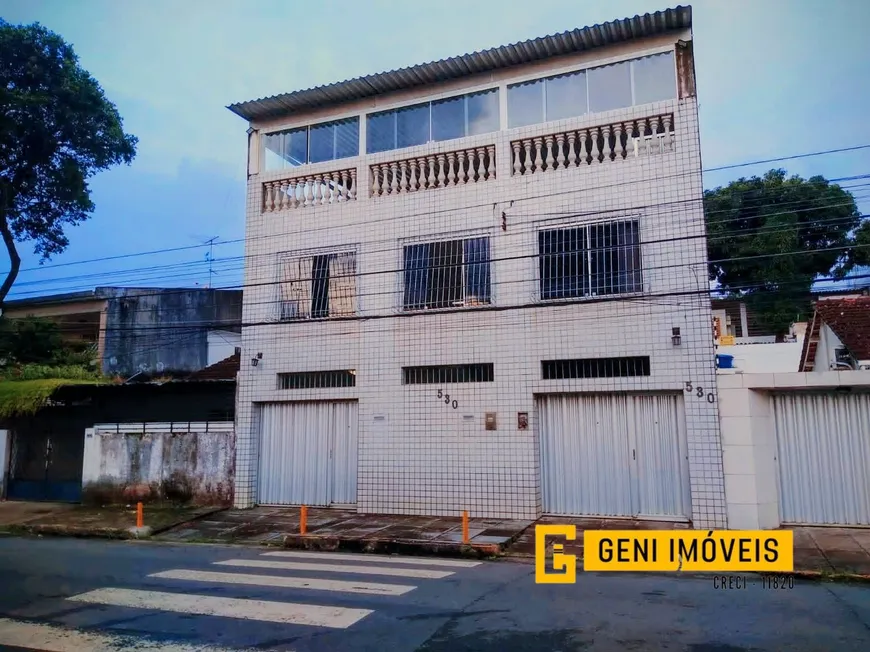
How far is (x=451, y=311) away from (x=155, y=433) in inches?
301

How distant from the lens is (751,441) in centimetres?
1091

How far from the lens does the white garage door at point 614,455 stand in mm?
11609

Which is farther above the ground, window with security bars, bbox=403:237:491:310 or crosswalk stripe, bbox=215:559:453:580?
window with security bars, bbox=403:237:491:310

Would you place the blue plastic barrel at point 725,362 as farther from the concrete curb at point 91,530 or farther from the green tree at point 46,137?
the green tree at point 46,137

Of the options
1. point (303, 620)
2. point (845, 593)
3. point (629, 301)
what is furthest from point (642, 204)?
point (303, 620)

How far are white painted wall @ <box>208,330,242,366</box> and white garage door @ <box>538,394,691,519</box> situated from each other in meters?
13.9

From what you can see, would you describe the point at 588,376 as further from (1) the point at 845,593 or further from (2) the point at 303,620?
(2) the point at 303,620

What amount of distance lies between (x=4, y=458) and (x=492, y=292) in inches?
540

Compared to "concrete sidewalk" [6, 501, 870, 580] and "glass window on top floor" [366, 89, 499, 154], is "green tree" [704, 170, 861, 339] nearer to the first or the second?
"glass window on top floor" [366, 89, 499, 154]

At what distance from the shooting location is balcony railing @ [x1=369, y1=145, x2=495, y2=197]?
13570mm

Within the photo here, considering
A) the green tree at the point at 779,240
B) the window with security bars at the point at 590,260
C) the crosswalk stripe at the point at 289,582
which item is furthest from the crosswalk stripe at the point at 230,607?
the green tree at the point at 779,240

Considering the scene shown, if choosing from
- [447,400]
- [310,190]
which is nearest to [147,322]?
[310,190]
